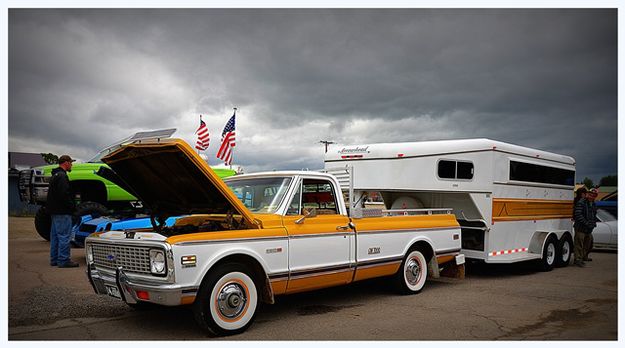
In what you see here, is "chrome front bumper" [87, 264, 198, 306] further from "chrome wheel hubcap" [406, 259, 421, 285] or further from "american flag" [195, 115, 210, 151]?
"american flag" [195, 115, 210, 151]

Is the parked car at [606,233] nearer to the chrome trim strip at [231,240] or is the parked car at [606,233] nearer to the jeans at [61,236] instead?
the chrome trim strip at [231,240]

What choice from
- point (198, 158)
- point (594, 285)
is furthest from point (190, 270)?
point (594, 285)

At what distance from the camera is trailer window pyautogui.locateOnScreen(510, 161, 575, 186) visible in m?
10.3

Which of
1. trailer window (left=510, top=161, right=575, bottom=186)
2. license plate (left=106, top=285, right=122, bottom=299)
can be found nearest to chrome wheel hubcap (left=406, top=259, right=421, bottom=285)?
trailer window (left=510, top=161, right=575, bottom=186)

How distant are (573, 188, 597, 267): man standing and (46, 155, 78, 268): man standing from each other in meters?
11.4

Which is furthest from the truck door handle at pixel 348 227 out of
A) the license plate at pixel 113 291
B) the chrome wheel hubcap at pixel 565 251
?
the chrome wheel hubcap at pixel 565 251

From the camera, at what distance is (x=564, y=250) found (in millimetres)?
11789

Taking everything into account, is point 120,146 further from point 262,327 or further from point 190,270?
point 262,327

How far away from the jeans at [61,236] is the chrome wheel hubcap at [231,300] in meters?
5.86

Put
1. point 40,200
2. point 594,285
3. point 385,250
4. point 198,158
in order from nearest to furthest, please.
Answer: point 198,158 < point 385,250 < point 594,285 < point 40,200

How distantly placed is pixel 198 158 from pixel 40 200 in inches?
404

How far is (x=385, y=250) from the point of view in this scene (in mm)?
7430

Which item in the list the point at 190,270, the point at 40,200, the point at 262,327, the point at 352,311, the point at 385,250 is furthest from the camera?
the point at 40,200

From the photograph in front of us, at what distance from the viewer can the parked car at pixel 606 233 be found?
1488cm
